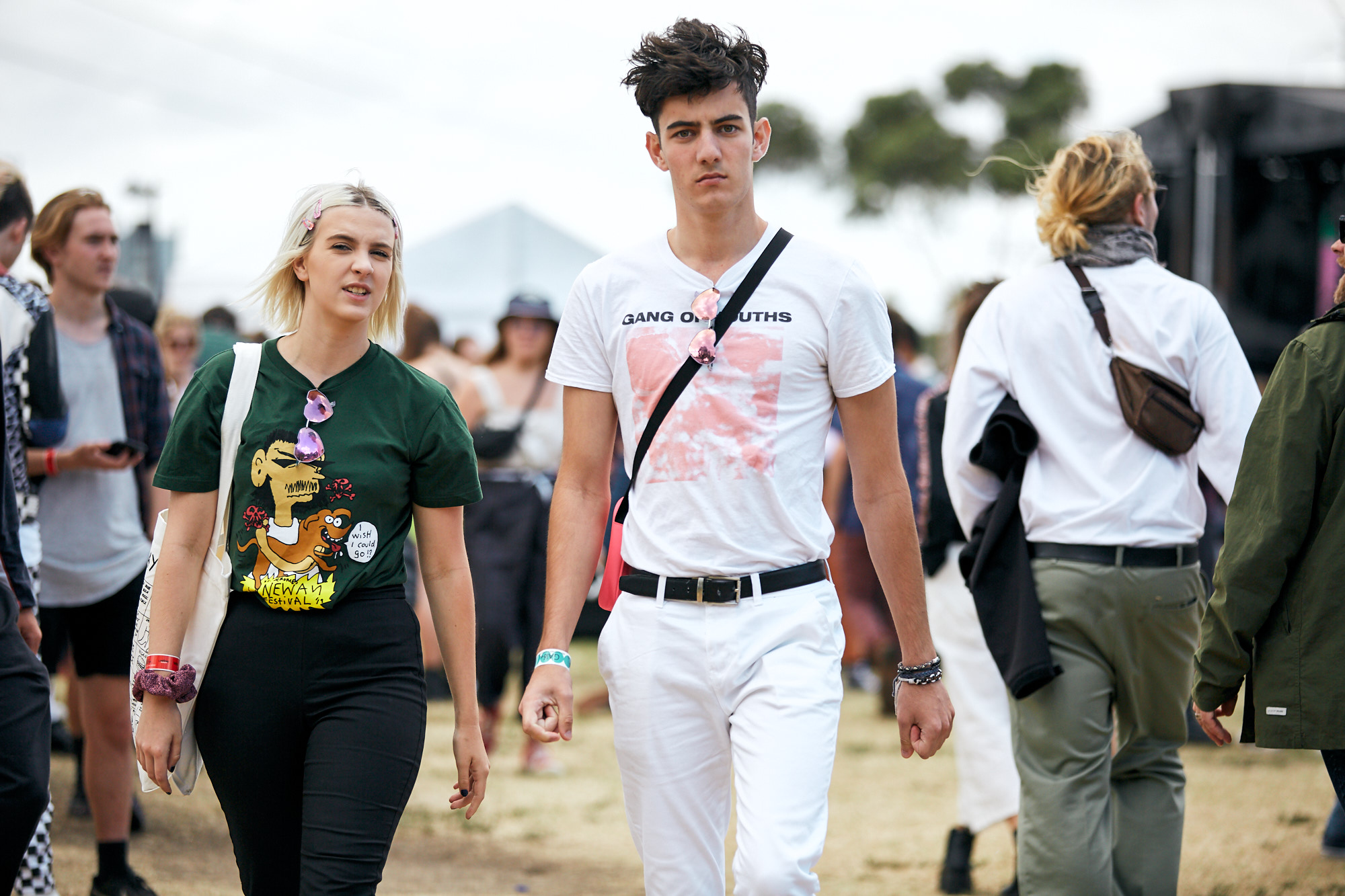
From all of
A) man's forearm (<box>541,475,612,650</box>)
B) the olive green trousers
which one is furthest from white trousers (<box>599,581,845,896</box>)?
the olive green trousers

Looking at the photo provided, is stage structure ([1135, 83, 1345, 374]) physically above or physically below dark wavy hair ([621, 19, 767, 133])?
above

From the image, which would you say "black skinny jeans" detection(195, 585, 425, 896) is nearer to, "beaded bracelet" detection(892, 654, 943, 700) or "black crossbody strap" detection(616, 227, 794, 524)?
"black crossbody strap" detection(616, 227, 794, 524)

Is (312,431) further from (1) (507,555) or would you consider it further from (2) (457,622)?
(1) (507,555)

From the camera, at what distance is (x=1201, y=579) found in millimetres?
3836

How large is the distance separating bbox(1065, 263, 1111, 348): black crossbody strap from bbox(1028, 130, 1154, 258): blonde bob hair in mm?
131

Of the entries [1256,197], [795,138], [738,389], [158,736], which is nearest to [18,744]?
[158,736]

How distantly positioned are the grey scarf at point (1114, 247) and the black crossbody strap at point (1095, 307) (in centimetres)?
6

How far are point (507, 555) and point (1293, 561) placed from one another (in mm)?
4589

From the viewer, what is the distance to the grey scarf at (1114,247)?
3926 mm

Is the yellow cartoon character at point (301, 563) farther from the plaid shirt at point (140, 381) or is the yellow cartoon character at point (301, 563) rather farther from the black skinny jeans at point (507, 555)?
the black skinny jeans at point (507, 555)

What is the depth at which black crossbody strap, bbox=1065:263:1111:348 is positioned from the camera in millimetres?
3834

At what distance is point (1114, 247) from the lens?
3.94 metres

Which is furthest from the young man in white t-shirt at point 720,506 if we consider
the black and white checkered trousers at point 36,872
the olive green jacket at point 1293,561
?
the black and white checkered trousers at point 36,872

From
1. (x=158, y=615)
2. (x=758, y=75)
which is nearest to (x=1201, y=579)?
(x=758, y=75)
